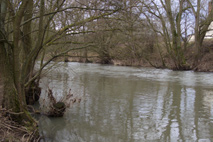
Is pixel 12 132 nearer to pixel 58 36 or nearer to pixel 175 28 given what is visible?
pixel 58 36

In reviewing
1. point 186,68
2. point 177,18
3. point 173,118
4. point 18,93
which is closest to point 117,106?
point 173,118

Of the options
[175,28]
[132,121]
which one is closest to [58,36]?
[132,121]

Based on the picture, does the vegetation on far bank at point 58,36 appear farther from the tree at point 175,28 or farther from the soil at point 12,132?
the tree at point 175,28

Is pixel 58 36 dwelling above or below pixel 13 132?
above

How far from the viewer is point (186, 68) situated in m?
26.7

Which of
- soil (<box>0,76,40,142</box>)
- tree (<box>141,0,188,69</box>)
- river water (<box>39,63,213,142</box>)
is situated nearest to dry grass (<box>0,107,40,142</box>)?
soil (<box>0,76,40,142</box>)

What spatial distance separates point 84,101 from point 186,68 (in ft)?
67.3

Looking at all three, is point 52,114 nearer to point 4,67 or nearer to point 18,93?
point 18,93

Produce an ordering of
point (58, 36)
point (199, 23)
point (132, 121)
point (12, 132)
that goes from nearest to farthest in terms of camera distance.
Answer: point (12, 132) → point (132, 121) → point (58, 36) → point (199, 23)

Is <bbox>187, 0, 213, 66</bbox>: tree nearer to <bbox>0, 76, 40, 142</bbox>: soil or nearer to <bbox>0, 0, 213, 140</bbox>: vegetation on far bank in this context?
<bbox>0, 0, 213, 140</bbox>: vegetation on far bank

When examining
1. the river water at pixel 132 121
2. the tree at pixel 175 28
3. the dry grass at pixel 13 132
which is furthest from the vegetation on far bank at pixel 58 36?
the tree at pixel 175 28

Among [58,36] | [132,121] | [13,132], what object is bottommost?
[132,121]

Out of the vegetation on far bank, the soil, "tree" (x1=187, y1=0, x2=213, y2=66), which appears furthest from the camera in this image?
"tree" (x1=187, y1=0, x2=213, y2=66)

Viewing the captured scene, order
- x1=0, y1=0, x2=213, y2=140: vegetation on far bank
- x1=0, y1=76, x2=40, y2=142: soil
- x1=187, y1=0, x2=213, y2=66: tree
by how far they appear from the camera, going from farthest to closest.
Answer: x1=187, y1=0, x2=213, y2=66: tree
x1=0, y1=0, x2=213, y2=140: vegetation on far bank
x1=0, y1=76, x2=40, y2=142: soil
